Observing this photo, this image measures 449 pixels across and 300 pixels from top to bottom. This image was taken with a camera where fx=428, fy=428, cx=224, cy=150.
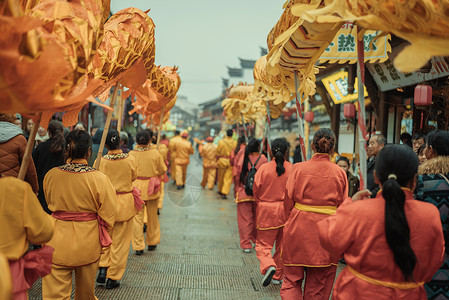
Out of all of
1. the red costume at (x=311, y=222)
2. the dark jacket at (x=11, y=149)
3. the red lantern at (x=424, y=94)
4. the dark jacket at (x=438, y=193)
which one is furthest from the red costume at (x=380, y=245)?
the red lantern at (x=424, y=94)

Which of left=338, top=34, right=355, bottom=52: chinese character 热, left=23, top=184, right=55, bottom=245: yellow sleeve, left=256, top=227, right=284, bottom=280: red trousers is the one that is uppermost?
left=338, top=34, right=355, bottom=52: chinese character 热

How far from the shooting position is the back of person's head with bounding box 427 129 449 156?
10.4 ft

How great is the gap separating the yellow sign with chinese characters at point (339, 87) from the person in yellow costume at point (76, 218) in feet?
27.2

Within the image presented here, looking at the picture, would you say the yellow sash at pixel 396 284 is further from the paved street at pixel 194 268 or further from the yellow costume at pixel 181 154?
the yellow costume at pixel 181 154

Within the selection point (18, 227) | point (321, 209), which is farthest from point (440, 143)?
point (18, 227)

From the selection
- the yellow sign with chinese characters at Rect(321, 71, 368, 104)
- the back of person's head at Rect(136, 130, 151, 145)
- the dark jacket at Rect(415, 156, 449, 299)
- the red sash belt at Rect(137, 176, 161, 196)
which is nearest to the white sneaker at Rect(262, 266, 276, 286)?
the dark jacket at Rect(415, 156, 449, 299)

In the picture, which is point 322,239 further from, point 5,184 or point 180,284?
point 180,284

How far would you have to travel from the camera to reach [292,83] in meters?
4.38

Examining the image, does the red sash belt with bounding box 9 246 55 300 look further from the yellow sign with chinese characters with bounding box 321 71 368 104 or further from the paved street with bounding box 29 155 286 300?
the yellow sign with chinese characters with bounding box 321 71 368 104

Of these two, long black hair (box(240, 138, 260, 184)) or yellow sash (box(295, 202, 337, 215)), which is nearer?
yellow sash (box(295, 202, 337, 215))

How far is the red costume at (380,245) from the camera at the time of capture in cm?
223

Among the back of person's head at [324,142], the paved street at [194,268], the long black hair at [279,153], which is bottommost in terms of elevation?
the paved street at [194,268]

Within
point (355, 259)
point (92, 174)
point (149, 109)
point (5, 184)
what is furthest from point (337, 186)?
point (149, 109)

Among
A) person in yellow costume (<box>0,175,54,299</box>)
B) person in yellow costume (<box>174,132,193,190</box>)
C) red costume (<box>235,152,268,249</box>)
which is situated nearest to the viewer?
person in yellow costume (<box>0,175,54,299</box>)
